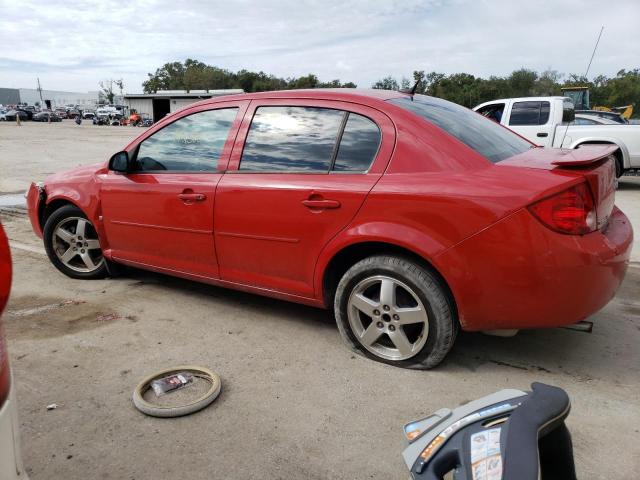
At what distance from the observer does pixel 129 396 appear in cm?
279

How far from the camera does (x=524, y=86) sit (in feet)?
191

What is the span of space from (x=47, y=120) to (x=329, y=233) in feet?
214

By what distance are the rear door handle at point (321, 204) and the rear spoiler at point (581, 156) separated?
123 centimetres

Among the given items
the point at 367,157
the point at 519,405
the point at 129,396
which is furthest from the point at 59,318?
the point at 519,405

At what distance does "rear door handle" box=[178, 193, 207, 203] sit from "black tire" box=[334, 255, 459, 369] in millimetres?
1180

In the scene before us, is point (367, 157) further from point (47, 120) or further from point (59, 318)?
point (47, 120)

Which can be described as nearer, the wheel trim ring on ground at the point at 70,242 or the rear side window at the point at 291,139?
the rear side window at the point at 291,139

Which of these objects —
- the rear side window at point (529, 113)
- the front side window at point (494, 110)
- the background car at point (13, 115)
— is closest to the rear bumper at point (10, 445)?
the rear side window at point (529, 113)

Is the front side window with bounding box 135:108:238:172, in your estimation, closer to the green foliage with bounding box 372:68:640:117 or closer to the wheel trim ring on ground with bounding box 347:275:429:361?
the wheel trim ring on ground with bounding box 347:275:429:361

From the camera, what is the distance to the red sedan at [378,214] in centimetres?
261

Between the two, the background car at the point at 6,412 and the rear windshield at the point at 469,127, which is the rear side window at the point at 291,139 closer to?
the rear windshield at the point at 469,127

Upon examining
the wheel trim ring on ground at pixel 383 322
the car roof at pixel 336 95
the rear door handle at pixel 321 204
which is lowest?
the wheel trim ring on ground at pixel 383 322

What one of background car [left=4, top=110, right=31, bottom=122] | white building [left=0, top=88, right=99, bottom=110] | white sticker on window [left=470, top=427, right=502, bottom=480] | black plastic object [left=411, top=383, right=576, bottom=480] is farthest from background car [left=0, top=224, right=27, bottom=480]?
white building [left=0, top=88, right=99, bottom=110]

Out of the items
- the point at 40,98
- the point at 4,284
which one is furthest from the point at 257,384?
the point at 40,98
